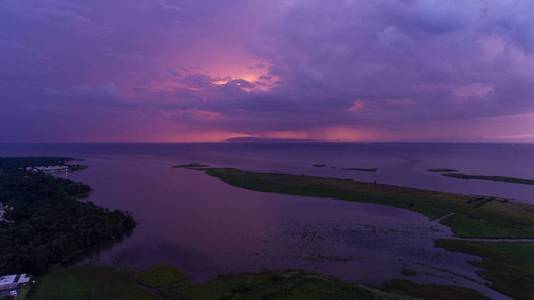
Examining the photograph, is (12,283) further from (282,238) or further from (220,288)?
(282,238)

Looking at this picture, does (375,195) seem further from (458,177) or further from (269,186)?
(458,177)

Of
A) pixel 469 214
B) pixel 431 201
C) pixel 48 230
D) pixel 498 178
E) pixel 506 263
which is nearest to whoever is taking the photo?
pixel 506 263

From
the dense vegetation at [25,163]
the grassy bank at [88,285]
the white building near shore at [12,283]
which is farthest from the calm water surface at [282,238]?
the dense vegetation at [25,163]

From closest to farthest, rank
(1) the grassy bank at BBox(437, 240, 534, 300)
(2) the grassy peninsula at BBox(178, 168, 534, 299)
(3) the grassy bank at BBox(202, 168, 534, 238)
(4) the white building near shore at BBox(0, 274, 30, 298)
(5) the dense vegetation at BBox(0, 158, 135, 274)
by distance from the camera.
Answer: (4) the white building near shore at BBox(0, 274, 30, 298)
(1) the grassy bank at BBox(437, 240, 534, 300)
(5) the dense vegetation at BBox(0, 158, 135, 274)
(2) the grassy peninsula at BBox(178, 168, 534, 299)
(3) the grassy bank at BBox(202, 168, 534, 238)

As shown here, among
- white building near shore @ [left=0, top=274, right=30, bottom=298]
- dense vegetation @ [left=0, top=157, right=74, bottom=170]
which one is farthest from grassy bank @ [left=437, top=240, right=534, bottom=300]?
dense vegetation @ [left=0, top=157, right=74, bottom=170]

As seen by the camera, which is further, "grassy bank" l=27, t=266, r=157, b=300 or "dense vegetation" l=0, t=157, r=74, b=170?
"dense vegetation" l=0, t=157, r=74, b=170

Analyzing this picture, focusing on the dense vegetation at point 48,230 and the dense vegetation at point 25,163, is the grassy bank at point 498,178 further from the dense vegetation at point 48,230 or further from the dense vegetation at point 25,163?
the dense vegetation at point 25,163

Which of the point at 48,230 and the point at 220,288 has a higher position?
the point at 48,230

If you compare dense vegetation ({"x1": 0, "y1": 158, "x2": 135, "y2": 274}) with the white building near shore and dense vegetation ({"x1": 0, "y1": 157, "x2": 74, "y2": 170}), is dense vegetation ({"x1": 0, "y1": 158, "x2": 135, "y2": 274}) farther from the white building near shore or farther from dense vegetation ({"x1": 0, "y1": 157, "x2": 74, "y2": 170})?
dense vegetation ({"x1": 0, "y1": 157, "x2": 74, "y2": 170})

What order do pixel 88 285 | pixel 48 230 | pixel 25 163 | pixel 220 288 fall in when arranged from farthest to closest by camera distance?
1. pixel 25 163
2. pixel 48 230
3. pixel 88 285
4. pixel 220 288

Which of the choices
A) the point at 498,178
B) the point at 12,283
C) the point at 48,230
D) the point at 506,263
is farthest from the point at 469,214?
the point at 48,230
